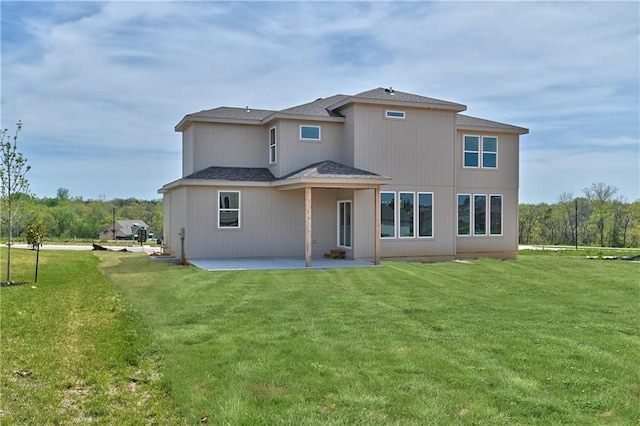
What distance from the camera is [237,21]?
A: 1186 centimetres

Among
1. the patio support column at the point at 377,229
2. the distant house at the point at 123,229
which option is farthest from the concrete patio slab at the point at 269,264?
the distant house at the point at 123,229

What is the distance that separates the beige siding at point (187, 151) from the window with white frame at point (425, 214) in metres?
7.76

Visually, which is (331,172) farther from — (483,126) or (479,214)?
(483,126)

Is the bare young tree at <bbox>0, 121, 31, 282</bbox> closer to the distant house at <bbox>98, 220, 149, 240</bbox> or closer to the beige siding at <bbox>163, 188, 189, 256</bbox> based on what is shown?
the beige siding at <bbox>163, 188, 189, 256</bbox>

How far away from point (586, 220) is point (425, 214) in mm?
35293

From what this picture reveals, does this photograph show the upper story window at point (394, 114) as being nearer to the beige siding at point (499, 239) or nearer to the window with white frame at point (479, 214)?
the beige siding at point (499, 239)

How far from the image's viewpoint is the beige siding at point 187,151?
18.4 m

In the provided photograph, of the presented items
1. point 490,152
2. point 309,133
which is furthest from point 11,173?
point 490,152

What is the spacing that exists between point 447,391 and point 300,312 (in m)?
3.74

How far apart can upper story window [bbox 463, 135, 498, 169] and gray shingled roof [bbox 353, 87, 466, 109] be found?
6.55 ft

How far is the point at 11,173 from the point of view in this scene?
40.5 feet

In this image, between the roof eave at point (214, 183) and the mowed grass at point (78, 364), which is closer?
the mowed grass at point (78, 364)

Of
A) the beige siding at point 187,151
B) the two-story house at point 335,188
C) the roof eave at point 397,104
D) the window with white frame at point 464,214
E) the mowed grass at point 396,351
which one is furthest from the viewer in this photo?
the window with white frame at point 464,214

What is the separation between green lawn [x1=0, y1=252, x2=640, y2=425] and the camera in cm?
443
